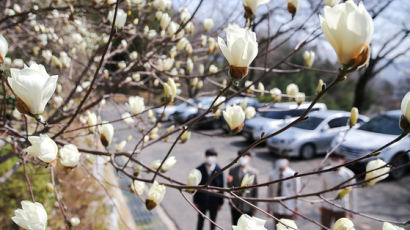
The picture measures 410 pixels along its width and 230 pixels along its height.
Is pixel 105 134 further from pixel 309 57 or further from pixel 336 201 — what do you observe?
pixel 336 201

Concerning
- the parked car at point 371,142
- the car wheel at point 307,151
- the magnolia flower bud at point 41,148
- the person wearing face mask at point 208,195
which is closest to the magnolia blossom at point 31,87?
the magnolia flower bud at point 41,148

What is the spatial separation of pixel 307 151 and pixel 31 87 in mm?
4133

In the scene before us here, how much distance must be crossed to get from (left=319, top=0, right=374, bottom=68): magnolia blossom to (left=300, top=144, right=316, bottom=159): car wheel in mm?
3694

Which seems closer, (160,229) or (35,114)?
(35,114)

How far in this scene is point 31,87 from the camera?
0.62 m

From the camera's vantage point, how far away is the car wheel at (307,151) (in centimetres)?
403

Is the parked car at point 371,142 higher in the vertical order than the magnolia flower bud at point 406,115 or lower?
lower

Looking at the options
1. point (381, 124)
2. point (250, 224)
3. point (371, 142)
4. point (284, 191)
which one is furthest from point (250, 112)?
point (381, 124)

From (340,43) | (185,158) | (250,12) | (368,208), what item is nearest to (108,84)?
(250,12)

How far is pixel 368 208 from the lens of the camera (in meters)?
3.90

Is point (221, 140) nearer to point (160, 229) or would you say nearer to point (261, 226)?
point (160, 229)

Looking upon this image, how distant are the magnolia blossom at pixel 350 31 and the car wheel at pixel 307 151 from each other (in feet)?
12.1

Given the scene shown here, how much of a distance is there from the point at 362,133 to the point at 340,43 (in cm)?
521

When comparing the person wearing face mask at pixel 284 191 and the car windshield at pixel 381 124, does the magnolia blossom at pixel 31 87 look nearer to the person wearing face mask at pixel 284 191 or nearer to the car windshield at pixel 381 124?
the person wearing face mask at pixel 284 191
